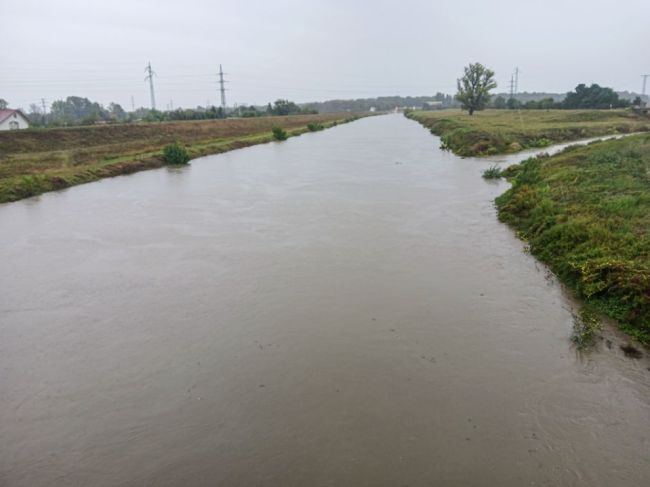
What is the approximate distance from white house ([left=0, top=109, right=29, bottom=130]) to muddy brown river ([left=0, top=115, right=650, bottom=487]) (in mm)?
33701

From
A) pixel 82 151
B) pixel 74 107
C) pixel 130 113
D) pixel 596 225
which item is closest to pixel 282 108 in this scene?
pixel 130 113

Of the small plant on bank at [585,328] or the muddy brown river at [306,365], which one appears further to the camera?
the small plant on bank at [585,328]

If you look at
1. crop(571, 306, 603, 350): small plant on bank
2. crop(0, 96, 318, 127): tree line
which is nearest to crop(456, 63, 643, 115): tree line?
crop(0, 96, 318, 127): tree line

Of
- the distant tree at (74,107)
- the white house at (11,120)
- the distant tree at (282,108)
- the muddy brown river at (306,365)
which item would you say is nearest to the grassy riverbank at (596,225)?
the muddy brown river at (306,365)

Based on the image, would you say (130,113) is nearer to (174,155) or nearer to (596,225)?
(174,155)

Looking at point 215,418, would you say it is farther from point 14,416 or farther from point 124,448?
point 14,416

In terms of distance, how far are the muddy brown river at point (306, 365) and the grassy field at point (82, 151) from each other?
27.1 feet

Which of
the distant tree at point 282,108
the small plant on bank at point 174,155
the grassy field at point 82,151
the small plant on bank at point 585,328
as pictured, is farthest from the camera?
the distant tree at point 282,108

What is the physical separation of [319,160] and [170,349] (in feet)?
69.6

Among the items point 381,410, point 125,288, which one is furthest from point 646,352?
point 125,288

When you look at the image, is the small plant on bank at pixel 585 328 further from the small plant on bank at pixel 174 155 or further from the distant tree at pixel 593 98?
the distant tree at pixel 593 98

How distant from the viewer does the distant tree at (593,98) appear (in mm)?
61594

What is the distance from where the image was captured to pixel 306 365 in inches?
235

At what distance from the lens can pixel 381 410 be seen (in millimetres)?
5086
